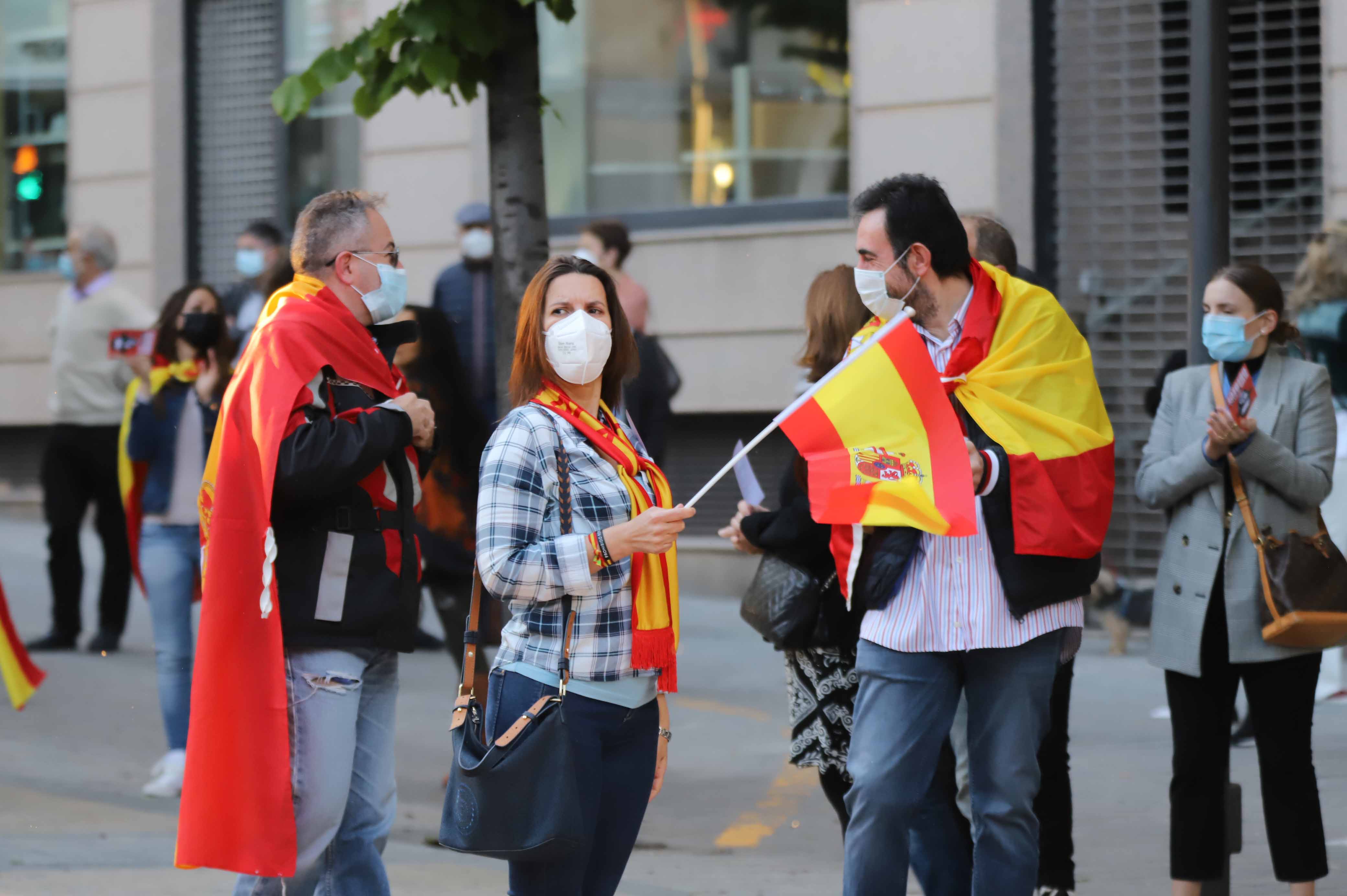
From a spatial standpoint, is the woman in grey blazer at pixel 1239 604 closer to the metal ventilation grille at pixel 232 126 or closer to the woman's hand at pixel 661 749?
the woman's hand at pixel 661 749

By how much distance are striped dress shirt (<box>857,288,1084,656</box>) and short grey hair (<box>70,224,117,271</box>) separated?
651 cm

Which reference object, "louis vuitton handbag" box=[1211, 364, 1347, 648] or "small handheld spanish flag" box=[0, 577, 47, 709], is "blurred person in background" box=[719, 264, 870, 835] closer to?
"louis vuitton handbag" box=[1211, 364, 1347, 648]

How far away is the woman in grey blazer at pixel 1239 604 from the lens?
4.58 metres

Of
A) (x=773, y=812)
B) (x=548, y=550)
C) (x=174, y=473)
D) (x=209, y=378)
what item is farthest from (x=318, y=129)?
(x=548, y=550)

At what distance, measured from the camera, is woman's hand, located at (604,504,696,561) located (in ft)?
11.1

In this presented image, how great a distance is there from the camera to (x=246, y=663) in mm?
3721

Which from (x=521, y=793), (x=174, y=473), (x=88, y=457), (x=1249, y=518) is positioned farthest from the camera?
(x=88, y=457)

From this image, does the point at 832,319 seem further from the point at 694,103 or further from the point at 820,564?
the point at 694,103

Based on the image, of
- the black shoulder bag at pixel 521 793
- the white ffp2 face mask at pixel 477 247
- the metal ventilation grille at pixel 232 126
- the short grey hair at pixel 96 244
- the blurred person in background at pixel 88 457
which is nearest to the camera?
the black shoulder bag at pixel 521 793

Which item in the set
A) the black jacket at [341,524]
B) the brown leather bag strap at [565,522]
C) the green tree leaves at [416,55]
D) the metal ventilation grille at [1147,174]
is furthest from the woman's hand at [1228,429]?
the metal ventilation grille at [1147,174]

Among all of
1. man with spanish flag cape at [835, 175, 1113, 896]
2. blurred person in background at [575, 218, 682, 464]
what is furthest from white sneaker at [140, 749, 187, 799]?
man with spanish flag cape at [835, 175, 1113, 896]

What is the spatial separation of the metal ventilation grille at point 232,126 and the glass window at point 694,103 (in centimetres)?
244

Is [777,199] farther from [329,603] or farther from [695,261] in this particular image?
[329,603]

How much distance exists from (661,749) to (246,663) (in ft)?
3.15
